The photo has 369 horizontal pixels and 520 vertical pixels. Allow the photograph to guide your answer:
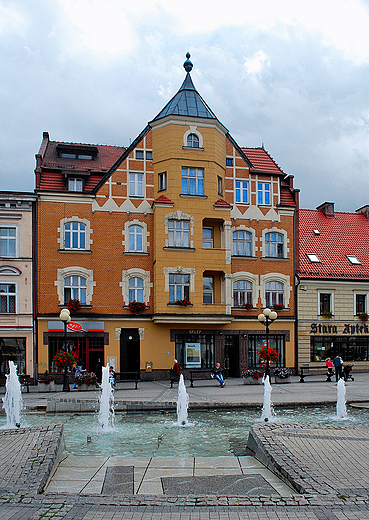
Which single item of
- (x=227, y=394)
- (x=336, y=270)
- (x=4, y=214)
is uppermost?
(x=4, y=214)

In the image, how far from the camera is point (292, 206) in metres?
36.2

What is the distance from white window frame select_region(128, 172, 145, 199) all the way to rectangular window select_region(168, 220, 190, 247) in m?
2.86

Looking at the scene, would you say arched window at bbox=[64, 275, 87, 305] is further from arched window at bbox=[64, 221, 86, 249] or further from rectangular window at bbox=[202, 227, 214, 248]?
rectangular window at bbox=[202, 227, 214, 248]

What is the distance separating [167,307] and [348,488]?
23.9m

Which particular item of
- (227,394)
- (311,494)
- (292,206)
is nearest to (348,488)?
(311,494)

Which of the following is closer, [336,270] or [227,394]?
[227,394]

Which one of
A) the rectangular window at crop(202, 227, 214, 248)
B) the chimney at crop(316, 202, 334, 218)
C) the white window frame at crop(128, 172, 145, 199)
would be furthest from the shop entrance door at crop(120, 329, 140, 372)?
the chimney at crop(316, 202, 334, 218)

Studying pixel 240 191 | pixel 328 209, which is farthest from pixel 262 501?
pixel 328 209

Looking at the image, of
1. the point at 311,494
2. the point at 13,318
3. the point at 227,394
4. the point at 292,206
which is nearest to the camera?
the point at 311,494

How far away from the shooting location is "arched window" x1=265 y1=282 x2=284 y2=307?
3522 centimetres

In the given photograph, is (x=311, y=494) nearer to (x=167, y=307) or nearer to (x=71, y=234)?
(x=167, y=307)

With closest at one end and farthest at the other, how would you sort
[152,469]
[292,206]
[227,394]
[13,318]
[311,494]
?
[311,494], [152,469], [227,394], [13,318], [292,206]

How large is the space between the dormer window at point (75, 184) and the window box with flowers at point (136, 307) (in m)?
8.23

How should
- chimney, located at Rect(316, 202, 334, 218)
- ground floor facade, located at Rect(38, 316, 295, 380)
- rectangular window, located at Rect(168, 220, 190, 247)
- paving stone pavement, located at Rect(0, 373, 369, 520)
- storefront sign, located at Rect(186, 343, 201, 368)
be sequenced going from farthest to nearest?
chimney, located at Rect(316, 202, 334, 218) → storefront sign, located at Rect(186, 343, 201, 368) → rectangular window, located at Rect(168, 220, 190, 247) → ground floor facade, located at Rect(38, 316, 295, 380) → paving stone pavement, located at Rect(0, 373, 369, 520)
